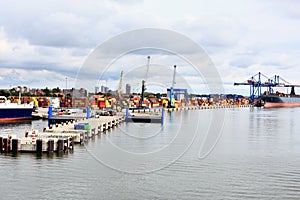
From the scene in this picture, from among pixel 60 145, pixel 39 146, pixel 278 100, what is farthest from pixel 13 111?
pixel 278 100

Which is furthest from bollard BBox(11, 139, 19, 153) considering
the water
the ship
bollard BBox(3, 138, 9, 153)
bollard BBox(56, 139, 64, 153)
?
the ship

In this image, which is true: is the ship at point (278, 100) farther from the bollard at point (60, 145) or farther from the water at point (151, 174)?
the bollard at point (60, 145)

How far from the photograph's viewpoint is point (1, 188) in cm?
1555

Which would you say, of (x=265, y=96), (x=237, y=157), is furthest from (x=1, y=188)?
(x=265, y=96)

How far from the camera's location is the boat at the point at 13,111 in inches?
1949

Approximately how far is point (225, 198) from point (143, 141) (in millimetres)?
16812

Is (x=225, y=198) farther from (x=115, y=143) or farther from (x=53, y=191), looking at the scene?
(x=115, y=143)

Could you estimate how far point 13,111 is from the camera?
5175cm

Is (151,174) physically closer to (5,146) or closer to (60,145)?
(60,145)

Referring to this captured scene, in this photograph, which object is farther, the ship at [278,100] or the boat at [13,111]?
the ship at [278,100]

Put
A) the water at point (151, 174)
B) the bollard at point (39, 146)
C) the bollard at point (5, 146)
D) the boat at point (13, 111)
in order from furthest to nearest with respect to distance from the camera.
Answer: the boat at point (13, 111), the bollard at point (5, 146), the bollard at point (39, 146), the water at point (151, 174)

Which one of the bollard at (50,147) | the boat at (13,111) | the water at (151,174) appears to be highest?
the boat at (13,111)

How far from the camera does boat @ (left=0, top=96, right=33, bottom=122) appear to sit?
162 ft

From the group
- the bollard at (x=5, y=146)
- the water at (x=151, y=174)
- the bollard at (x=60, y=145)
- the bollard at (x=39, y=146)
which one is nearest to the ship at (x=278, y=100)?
the water at (x=151, y=174)
